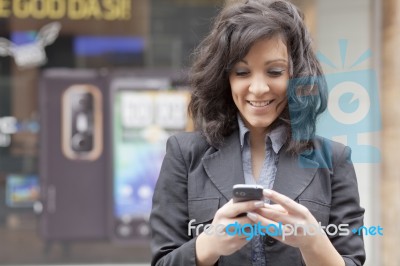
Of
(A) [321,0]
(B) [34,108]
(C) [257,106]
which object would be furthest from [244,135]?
(B) [34,108]

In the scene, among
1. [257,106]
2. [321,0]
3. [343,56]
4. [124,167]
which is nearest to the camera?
[257,106]

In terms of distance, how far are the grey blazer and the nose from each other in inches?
7.3

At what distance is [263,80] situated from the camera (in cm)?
173

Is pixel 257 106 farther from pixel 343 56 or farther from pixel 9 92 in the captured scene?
pixel 9 92

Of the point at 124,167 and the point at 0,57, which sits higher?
the point at 0,57

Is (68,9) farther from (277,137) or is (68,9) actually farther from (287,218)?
(287,218)

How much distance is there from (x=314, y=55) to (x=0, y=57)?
479 centimetres

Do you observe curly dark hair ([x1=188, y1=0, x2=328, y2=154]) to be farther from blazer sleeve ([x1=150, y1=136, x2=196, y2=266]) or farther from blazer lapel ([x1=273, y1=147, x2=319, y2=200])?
blazer sleeve ([x1=150, y1=136, x2=196, y2=266])

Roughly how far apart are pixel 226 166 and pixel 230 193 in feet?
→ 0.27

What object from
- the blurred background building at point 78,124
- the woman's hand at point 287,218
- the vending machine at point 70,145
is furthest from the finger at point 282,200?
the vending machine at point 70,145

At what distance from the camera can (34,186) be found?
20.0 ft

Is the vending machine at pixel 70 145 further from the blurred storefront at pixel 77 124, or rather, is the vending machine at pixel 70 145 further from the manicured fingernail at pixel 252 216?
the manicured fingernail at pixel 252 216

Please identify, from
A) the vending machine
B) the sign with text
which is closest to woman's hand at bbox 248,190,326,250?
the vending machine

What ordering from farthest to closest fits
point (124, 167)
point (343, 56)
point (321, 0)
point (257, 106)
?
point (124, 167) → point (321, 0) → point (343, 56) → point (257, 106)
